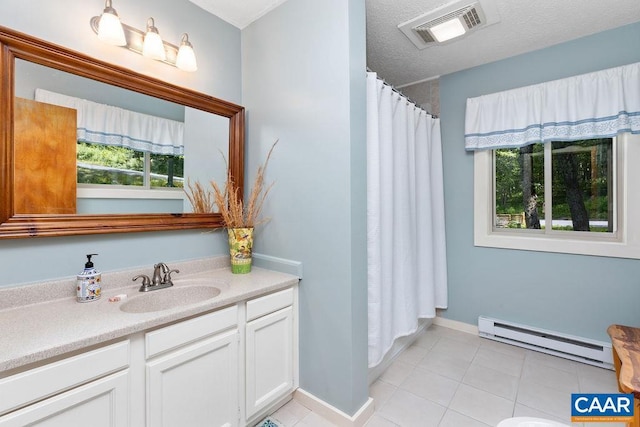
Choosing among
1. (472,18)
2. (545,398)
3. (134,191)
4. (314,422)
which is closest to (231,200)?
(134,191)

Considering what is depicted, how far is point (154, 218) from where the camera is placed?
1.62 meters

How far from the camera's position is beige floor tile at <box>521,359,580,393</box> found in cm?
188

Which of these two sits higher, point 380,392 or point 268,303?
point 268,303

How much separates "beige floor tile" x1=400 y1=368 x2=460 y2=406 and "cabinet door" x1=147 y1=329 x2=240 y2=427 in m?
1.16

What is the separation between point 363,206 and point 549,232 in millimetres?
1889

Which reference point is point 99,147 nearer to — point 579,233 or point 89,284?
point 89,284

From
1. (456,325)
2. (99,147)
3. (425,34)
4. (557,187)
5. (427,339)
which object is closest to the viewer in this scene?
(99,147)

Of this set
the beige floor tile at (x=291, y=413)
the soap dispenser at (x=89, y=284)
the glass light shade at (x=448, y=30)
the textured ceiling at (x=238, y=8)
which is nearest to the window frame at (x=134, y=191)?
the soap dispenser at (x=89, y=284)

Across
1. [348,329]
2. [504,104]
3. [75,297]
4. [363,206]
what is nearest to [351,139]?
[363,206]

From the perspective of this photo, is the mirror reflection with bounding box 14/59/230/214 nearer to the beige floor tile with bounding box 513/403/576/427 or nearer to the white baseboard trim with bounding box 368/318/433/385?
the white baseboard trim with bounding box 368/318/433/385

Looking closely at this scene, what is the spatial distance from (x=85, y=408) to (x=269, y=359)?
0.81 metres

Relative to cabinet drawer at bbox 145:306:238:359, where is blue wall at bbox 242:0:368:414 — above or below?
above

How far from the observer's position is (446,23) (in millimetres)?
1979

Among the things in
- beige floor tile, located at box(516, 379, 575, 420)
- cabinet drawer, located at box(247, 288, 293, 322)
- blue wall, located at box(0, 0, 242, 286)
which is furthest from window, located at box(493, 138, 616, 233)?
blue wall, located at box(0, 0, 242, 286)
